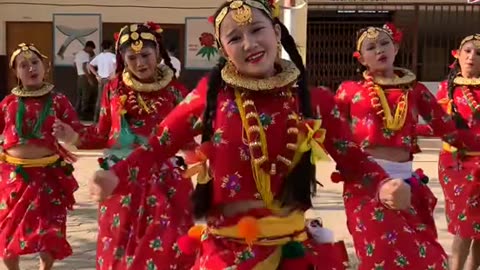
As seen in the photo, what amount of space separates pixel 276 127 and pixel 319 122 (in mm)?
149

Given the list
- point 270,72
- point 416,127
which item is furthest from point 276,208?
point 416,127

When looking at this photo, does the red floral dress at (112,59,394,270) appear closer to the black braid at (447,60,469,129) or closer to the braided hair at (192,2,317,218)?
the braided hair at (192,2,317,218)

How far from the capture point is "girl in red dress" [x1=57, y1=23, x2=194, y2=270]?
4441mm

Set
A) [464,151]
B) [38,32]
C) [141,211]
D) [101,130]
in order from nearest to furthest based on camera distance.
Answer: [141,211] < [101,130] < [464,151] < [38,32]

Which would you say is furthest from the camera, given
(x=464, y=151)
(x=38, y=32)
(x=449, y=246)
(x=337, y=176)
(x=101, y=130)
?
(x=38, y=32)

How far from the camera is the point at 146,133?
4.74 metres

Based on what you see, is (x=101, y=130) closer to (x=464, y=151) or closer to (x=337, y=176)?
(x=337, y=176)

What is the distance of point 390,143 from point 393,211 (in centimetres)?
43

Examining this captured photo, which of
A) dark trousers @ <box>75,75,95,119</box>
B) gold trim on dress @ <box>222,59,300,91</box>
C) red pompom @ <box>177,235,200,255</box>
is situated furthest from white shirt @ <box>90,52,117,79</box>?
gold trim on dress @ <box>222,59,300,91</box>

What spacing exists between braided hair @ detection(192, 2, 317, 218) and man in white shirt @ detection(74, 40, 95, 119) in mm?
11656

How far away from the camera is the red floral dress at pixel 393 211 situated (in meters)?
4.41

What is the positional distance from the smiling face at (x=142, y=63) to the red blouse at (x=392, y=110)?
1.09 m

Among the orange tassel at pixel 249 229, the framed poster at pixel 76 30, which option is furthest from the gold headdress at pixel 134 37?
the framed poster at pixel 76 30

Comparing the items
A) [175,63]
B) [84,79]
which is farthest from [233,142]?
[84,79]
